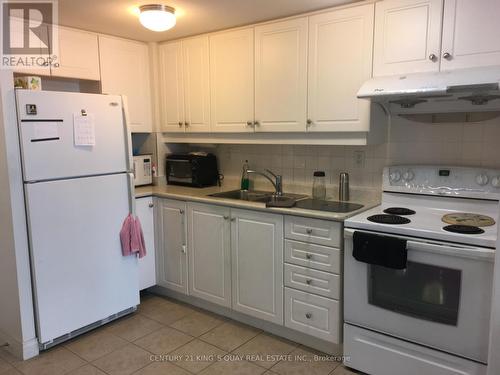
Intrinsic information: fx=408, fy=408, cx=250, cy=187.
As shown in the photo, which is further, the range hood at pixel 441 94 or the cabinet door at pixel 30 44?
the cabinet door at pixel 30 44

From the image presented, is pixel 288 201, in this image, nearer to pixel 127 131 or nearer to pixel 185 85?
pixel 127 131

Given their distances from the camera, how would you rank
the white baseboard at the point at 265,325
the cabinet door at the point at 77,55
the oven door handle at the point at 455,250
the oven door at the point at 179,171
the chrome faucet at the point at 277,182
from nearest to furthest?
the oven door handle at the point at 455,250 → the white baseboard at the point at 265,325 → the cabinet door at the point at 77,55 → the chrome faucet at the point at 277,182 → the oven door at the point at 179,171

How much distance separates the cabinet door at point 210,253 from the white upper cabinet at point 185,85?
0.74 metres

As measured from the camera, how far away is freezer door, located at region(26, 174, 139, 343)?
2.50 metres

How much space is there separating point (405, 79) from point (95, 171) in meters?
2.00

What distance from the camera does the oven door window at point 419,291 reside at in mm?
1988

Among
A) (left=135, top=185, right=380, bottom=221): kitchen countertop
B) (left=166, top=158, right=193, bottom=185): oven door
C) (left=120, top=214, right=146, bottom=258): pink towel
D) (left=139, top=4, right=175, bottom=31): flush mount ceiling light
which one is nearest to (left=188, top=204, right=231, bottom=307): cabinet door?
(left=135, top=185, right=380, bottom=221): kitchen countertop

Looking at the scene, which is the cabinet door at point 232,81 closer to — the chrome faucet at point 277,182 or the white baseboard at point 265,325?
the chrome faucet at point 277,182

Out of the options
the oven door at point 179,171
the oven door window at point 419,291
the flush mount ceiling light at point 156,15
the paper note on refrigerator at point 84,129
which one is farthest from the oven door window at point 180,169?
the oven door window at point 419,291

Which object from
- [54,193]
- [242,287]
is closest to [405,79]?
[242,287]

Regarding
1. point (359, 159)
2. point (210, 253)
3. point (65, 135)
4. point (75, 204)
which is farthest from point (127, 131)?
point (359, 159)

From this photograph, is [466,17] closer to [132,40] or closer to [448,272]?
[448,272]

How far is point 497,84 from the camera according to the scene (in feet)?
6.16

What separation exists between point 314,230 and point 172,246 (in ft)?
4.36
